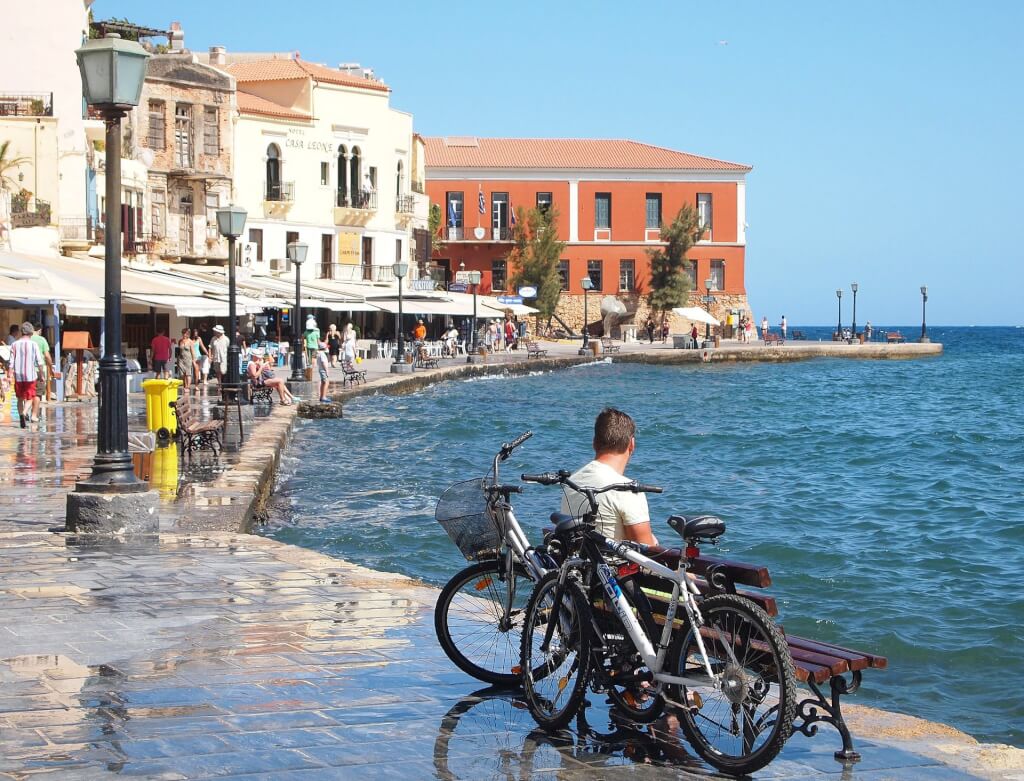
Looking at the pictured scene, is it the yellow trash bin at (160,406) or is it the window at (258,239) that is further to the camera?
the window at (258,239)

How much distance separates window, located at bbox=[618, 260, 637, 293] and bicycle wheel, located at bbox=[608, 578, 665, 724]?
69269 millimetres

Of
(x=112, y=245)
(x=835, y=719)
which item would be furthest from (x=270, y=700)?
(x=112, y=245)

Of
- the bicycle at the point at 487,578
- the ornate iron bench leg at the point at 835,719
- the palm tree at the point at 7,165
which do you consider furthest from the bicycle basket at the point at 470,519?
the palm tree at the point at 7,165

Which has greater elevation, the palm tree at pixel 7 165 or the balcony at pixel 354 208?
the balcony at pixel 354 208

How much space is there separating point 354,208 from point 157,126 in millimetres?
11985

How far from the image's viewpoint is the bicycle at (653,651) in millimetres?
4961

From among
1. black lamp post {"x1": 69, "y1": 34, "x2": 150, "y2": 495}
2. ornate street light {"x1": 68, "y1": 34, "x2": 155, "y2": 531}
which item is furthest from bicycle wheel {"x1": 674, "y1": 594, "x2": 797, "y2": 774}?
black lamp post {"x1": 69, "y1": 34, "x2": 150, "y2": 495}

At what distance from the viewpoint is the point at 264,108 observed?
52.5 meters

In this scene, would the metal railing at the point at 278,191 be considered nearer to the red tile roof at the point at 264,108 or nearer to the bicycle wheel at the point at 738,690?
the red tile roof at the point at 264,108

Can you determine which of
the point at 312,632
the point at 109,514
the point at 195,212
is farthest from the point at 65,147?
the point at 312,632

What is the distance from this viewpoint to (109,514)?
10070 millimetres

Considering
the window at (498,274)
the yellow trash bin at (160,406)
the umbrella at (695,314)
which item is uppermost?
the window at (498,274)

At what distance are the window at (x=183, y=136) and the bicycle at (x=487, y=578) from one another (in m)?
41.8

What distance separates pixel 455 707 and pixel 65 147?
30544 mm
